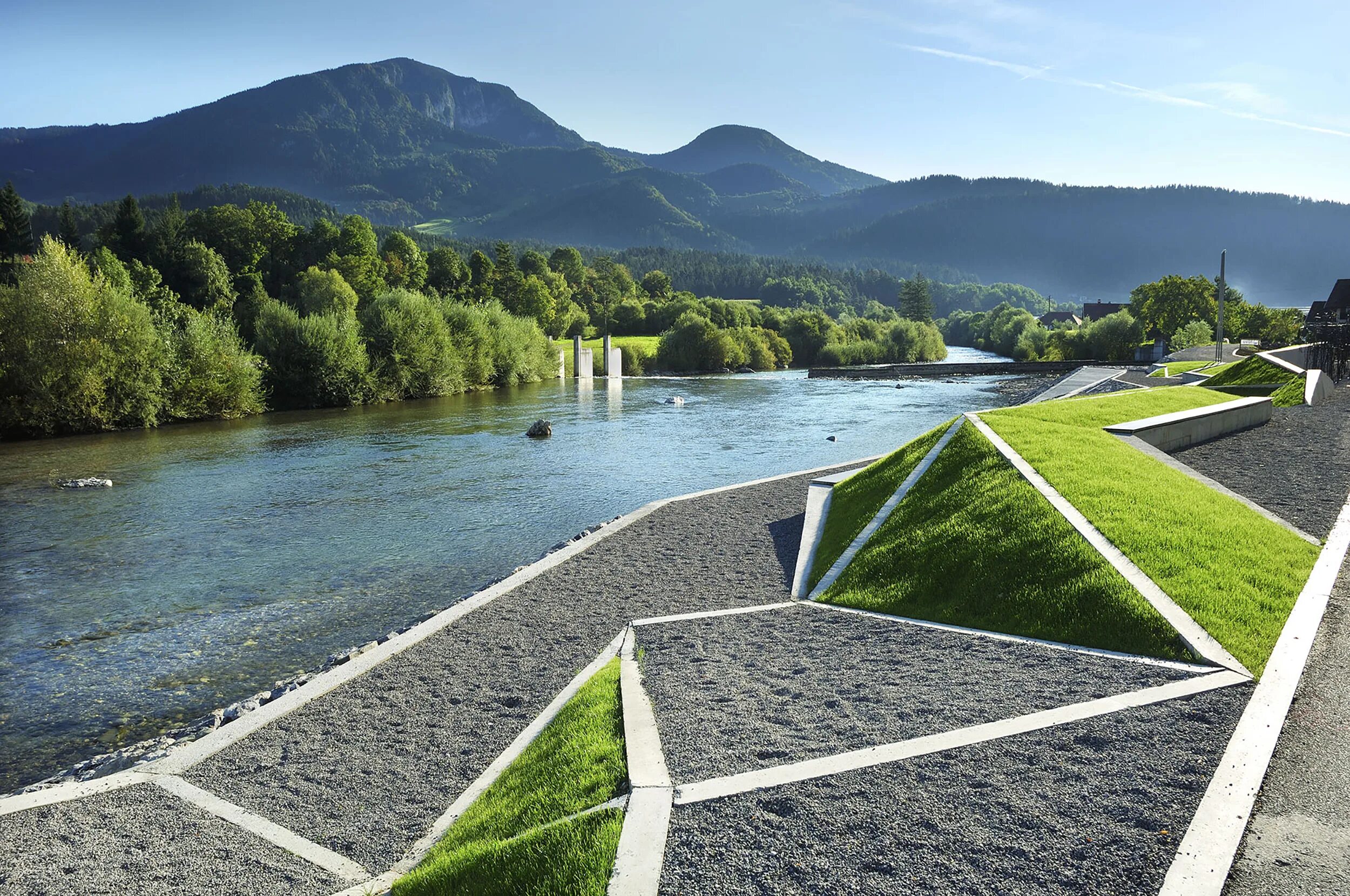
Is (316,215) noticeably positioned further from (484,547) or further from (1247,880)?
(1247,880)

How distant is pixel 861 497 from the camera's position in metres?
15.1

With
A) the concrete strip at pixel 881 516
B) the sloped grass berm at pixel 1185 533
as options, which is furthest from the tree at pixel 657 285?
the sloped grass berm at pixel 1185 533

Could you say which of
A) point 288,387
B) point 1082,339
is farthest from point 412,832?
point 1082,339

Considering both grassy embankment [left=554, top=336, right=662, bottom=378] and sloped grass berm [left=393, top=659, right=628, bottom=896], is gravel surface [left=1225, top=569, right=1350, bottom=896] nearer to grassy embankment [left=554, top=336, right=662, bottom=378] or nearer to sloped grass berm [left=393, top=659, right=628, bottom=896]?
sloped grass berm [left=393, top=659, right=628, bottom=896]

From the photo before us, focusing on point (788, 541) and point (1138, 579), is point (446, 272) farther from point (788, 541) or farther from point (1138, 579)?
point (1138, 579)

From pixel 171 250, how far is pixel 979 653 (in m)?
98.5

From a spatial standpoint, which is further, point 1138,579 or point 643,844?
point 1138,579

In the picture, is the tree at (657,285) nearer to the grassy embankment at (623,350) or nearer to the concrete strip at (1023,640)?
the grassy embankment at (623,350)

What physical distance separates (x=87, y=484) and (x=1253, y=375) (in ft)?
129

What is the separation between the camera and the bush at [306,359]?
54.0 metres

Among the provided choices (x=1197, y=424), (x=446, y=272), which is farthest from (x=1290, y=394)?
(x=446, y=272)

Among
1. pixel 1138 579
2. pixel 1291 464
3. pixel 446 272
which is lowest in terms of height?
pixel 1138 579

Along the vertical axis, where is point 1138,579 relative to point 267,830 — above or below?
above

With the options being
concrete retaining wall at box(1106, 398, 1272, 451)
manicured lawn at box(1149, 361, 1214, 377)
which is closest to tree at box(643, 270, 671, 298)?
manicured lawn at box(1149, 361, 1214, 377)
